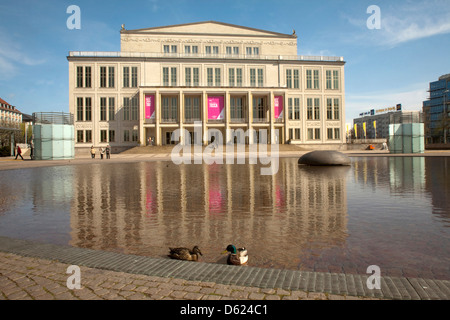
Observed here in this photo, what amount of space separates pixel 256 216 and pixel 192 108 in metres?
55.0

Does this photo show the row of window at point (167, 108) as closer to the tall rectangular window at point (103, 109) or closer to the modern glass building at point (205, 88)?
the tall rectangular window at point (103, 109)

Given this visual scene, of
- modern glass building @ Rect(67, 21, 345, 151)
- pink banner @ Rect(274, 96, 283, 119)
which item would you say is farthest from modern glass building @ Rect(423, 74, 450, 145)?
pink banner @ Rect(274, 96, 283, 119)

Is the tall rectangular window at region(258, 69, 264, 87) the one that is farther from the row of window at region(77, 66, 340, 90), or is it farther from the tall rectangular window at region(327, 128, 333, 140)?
the tall rectangular window at region(327, 128, 333, 140)

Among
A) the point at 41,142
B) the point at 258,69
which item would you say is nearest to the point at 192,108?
the point at 258,69

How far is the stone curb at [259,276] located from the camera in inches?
114

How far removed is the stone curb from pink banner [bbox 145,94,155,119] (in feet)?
175

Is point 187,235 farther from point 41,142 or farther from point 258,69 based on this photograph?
point 258,69

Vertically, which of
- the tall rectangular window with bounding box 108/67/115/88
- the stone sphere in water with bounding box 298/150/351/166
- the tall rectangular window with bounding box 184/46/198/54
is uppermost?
the tall rectangular window with bounding box 184/46/198/54

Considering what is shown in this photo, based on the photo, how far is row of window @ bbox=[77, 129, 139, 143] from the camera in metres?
59.3

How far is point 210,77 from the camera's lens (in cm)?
6203

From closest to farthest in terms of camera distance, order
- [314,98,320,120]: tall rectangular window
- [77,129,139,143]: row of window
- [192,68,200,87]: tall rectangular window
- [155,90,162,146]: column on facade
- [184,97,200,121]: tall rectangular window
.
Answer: [155,90,162,146]: column on facade → [77,129,139,143]: row of window → [184,97,200,121]: tall rectangular window → [192,68,200,87]: tall rectangular window → [314,98,320,120]: tall rectangular window

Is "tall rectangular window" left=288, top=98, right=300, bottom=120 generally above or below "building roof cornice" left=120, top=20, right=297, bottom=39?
below

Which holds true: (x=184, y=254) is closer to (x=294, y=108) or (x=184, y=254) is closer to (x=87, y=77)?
(x=87, y=77)

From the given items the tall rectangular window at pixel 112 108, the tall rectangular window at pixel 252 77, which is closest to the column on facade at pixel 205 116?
the tall rectangular window at pixel 252 77
